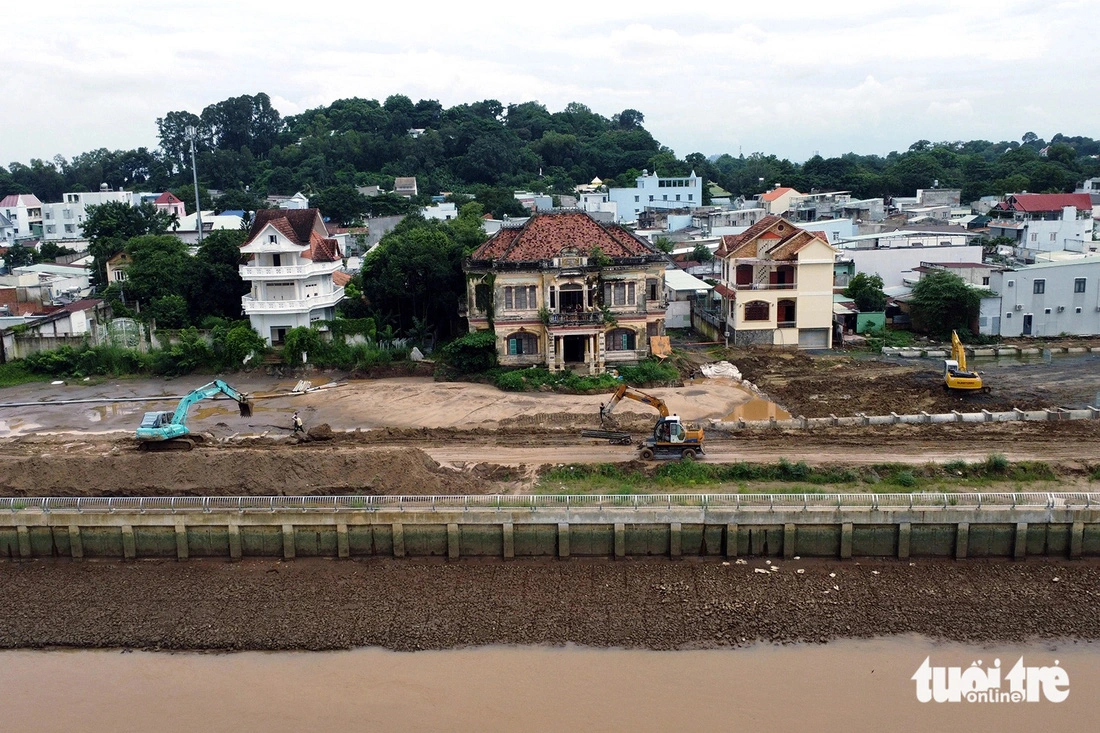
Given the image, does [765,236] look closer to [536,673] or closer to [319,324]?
[319,324]

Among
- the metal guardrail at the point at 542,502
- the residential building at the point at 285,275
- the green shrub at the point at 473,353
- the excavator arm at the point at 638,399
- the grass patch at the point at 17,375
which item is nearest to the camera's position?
the metal guardrail at the point at 542,502

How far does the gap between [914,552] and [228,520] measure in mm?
20089

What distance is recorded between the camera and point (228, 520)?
27.0 m

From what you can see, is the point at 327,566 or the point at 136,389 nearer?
the point at 327,566

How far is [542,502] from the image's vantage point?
2692cm

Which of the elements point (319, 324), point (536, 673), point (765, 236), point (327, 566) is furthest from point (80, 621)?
point (765, 236)

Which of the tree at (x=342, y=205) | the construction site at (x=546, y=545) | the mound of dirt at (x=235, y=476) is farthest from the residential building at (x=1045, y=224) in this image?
the tree at (x=342, y=205)

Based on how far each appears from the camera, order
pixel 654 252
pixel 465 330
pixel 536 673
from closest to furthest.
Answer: pixel 536 673
pixel 654 252
pixel 465 330

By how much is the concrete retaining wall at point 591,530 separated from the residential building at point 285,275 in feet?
76.7

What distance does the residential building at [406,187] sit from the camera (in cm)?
10606

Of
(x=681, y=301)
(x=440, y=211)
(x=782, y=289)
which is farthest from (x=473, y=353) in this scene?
(x=440, y=211)

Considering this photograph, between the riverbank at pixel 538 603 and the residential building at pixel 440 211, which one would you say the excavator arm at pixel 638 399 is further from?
the residential building at pixel 440 211

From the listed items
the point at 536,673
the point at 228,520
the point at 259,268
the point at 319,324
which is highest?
the point at 259,268

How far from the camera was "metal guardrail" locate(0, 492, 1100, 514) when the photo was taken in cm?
2581
